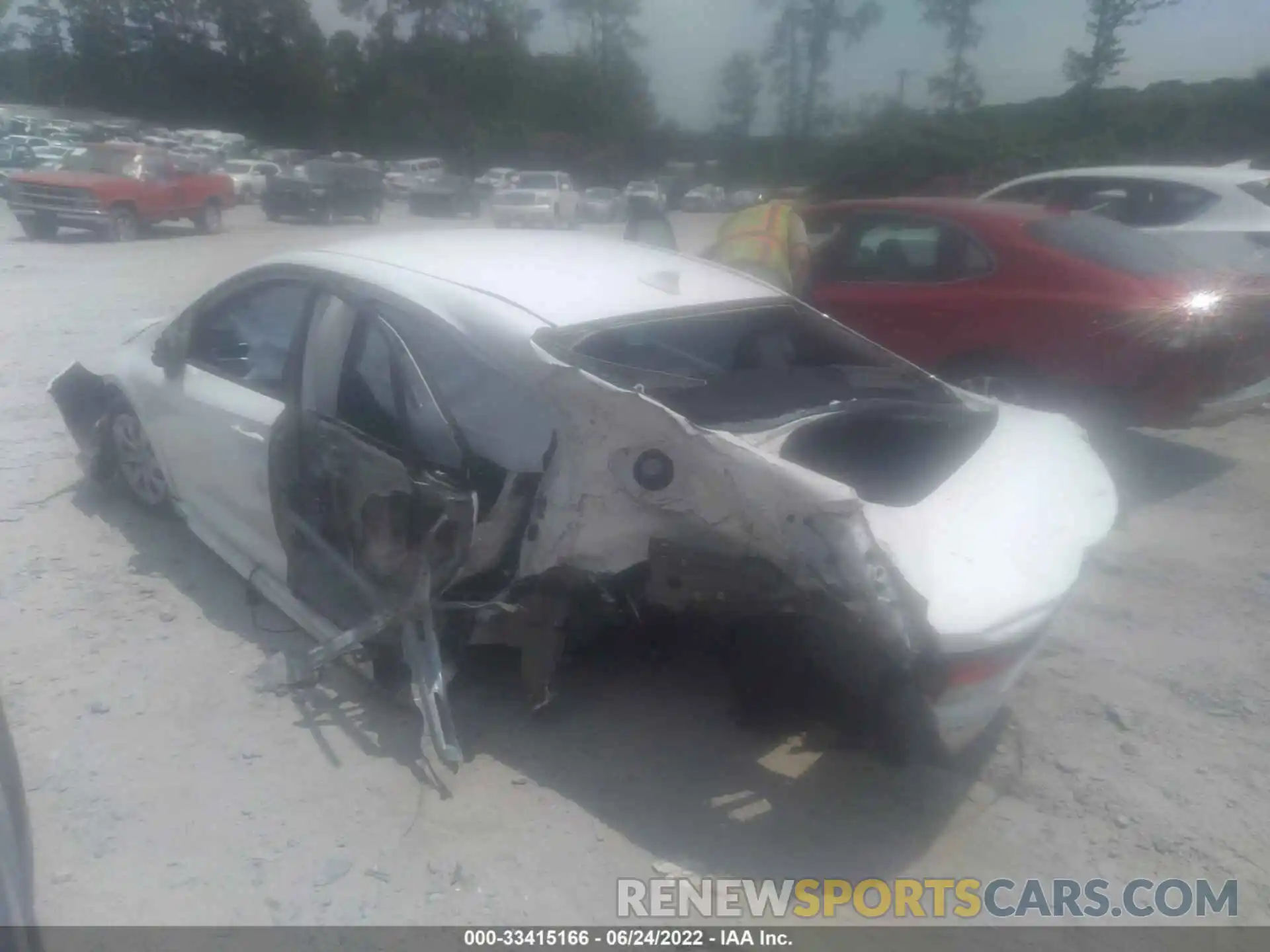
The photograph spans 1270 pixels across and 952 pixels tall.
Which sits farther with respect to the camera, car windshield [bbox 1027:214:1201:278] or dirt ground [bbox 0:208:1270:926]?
car windshield [bbox 1027:214:1201:278]

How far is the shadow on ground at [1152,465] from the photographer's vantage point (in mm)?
5453

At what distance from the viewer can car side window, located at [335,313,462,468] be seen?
3.28 m

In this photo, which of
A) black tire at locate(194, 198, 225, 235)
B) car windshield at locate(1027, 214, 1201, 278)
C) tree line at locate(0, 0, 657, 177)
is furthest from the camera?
tree line at locate(0, 0, 657, 177)

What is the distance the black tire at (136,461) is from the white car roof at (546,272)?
1370mm

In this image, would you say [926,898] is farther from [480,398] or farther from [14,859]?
[14,859]

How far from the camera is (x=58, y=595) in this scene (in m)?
4.05

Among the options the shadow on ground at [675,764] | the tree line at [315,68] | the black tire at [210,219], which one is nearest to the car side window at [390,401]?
the shadow on ground at [675,764]

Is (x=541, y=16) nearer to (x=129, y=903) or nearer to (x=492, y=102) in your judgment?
(x=492, y=102)

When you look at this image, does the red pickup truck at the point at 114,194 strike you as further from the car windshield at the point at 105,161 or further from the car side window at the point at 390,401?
the car side window at the point at 390,401

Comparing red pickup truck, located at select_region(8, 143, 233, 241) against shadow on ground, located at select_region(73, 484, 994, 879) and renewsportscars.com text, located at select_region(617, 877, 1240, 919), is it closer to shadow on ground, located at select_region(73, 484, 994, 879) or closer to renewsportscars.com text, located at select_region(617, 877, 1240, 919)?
shadow on ground, located at select_region(73, 484, 994, 879)

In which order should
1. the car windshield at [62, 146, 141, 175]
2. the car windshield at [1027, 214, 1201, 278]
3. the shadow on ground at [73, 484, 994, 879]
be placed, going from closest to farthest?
the shadow on ground at [73, 484, 994, 879] → the car windshield at [1027, 214, 1201, 278] → the car windshield at [62, 146, 141, 175]

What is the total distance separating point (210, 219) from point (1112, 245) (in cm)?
1992

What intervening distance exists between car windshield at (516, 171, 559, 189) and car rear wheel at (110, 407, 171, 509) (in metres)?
24.2

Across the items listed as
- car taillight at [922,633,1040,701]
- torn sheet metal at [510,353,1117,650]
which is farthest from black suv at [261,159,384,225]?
car taillight at [922,633,1040,701]
